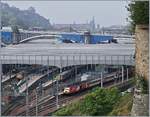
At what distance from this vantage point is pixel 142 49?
99.4 inches

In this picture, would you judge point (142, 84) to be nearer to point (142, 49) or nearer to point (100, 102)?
point (142, 49)

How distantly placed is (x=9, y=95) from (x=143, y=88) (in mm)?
3673

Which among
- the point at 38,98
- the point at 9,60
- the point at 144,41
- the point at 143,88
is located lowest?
the point at 38,98

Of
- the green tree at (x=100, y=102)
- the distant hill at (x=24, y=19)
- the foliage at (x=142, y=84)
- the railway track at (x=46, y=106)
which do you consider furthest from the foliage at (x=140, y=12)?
the distant hill at (x=24, y=19)

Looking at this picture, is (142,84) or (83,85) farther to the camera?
(83,85)

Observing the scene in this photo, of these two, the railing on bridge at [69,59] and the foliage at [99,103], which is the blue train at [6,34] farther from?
the foliage at [99,103]

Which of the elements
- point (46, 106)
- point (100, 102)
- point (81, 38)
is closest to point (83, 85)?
point (46, 106)

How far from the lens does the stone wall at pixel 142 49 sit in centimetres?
247

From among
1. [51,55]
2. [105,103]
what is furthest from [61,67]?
[105,103]

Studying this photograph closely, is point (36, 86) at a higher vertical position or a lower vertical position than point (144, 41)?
lower

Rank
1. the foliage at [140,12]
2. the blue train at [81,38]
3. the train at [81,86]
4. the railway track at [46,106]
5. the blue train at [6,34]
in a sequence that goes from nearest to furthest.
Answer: the foliage at [140,12]
the railway track at [46,106]
the train at [81,86]
the blue train at [6,34]
the blue train at [81,38]

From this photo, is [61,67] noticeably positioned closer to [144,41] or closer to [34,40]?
[144,41]

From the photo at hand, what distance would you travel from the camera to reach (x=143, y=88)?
7.94 ft

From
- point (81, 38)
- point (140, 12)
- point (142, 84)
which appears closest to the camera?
point (142, 84)
